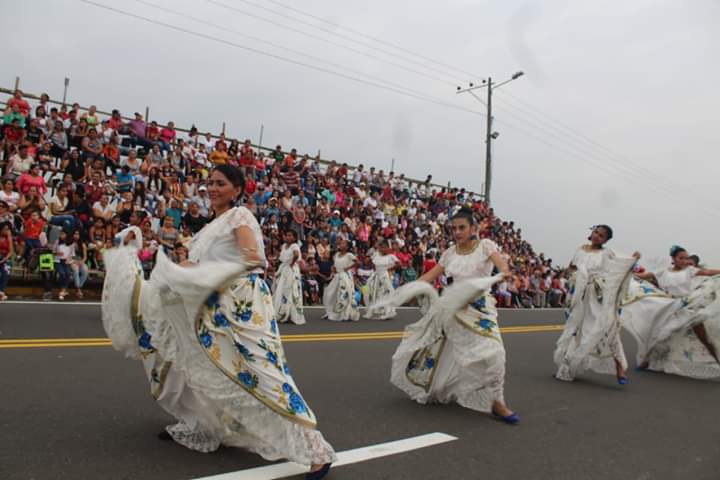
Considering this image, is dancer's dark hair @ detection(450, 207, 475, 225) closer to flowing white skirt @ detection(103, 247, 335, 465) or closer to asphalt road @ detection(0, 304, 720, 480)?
asphalt road @ detection(0, 304, 720, 480)

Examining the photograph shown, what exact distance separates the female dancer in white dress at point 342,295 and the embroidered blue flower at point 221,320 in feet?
30.2

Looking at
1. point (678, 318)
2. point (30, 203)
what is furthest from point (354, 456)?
point (30, 203)

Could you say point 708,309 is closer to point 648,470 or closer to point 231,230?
point 648,470

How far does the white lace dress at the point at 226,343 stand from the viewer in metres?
3.41

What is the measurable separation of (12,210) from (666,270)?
12066 millimetres

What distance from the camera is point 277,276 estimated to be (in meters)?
12.4

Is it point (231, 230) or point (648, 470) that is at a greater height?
point (231, 230)

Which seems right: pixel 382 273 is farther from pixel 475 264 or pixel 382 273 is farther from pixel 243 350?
pixel 243 350

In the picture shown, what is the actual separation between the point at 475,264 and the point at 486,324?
587mm

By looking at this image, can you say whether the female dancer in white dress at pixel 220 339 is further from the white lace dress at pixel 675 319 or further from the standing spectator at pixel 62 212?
the standing spectator at pixel 62 212

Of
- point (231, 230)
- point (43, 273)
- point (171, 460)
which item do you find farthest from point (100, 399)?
point (43, 273)

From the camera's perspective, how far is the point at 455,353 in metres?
5.35

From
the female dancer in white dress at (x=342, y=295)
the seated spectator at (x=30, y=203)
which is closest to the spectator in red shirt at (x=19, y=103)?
the seated spectator at (x=30, y=203)

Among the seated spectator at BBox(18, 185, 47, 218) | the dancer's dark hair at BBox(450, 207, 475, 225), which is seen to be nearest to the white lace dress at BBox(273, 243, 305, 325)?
the seated spectator at BBox(18, 185, 47, 218)
